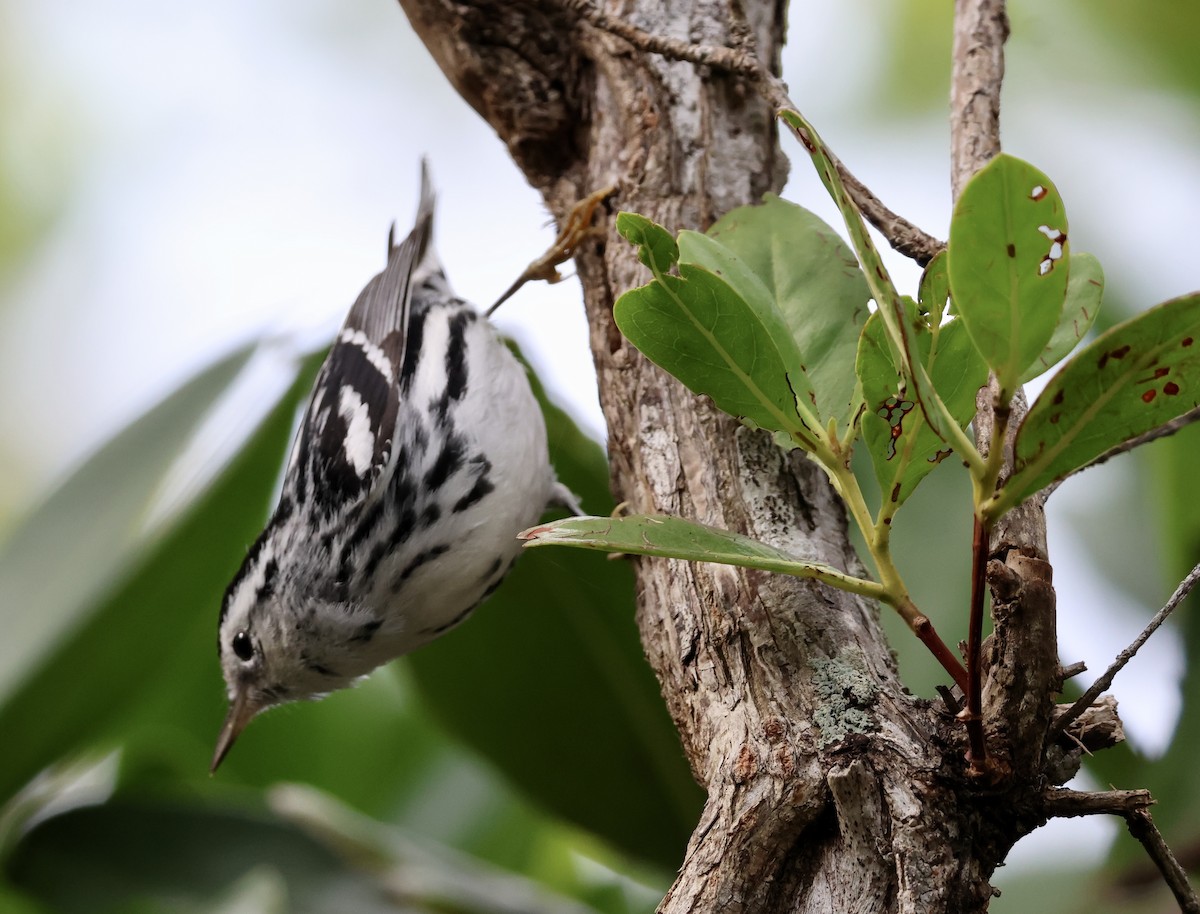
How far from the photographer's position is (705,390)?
3.68ft

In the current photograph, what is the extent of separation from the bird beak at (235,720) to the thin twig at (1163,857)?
1.74 metres

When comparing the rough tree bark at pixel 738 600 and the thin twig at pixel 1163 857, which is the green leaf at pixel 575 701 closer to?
the rough tree bark at pixel 738 600

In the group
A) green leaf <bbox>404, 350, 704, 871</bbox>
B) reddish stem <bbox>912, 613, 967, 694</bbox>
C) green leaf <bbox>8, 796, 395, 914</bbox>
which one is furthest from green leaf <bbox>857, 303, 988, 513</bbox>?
green leaf <bbox>8, 796, 395, 914</bbox>

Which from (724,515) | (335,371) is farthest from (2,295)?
(724,515)

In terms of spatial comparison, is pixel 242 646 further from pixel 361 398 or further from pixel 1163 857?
pixel 1163 857

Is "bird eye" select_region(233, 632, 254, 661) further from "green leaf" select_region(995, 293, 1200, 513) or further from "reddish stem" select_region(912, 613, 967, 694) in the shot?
"green leaf" select_region(995, 293, 1200, 513)

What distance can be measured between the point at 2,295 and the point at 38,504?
3294mm

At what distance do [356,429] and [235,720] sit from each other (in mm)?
636

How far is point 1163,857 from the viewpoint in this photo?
1013mm

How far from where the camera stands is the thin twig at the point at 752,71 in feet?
4.26

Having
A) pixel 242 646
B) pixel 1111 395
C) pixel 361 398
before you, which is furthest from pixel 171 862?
pixel 1111 395

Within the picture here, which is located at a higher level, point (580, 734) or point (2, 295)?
point (2, 295)

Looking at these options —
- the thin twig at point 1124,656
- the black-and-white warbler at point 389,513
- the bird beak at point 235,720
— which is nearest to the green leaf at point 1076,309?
the thin twig at point 1124,656

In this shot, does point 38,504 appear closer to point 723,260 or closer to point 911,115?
point 723,260
